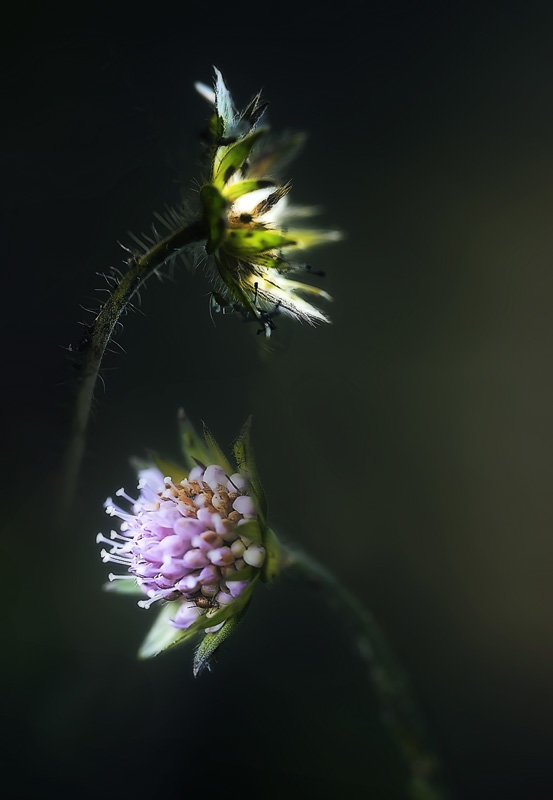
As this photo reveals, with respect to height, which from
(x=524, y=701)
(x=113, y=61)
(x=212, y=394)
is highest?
(x=113, y=61)

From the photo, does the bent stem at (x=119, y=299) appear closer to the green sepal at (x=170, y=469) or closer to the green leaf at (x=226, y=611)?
the green sepal at (x=170, y=469)

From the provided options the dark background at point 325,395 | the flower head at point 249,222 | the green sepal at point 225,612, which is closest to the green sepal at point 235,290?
the flower head at point 249,222

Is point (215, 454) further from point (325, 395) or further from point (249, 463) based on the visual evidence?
point (325, 395)

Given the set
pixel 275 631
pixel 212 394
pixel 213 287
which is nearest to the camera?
pixel 213 287

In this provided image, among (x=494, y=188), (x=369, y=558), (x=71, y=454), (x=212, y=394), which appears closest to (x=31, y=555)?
(x=71, y=454)

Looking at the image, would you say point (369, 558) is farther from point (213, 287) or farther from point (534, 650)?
point (213, 287)
